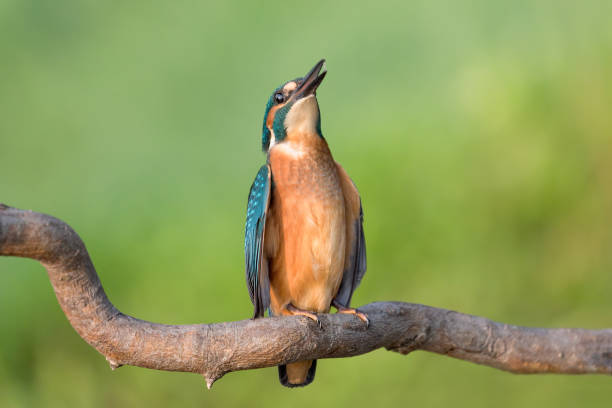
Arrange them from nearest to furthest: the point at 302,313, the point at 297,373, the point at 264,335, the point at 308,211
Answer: the point at 264,335 < the point at 302,313 < the point at 308,211 < the point at 297,373

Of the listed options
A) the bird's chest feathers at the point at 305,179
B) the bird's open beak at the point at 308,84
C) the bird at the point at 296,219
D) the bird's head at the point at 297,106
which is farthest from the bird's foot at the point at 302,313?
the bird's open beak at the point at 308,84

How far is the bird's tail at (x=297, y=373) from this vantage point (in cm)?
202

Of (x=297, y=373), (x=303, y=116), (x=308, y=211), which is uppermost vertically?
(x=303, y=116)

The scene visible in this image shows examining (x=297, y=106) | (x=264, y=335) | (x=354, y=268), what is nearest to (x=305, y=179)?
(x=297, y=106)

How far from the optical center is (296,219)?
1940 millimetres

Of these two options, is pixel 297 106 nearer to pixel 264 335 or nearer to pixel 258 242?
pixel 258 242

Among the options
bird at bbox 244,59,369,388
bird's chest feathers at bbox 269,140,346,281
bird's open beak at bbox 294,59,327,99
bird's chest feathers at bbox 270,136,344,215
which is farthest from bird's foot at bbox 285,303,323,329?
bird's open beak at bbox 294,59,327,99

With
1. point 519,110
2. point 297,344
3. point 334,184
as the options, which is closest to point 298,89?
point 334,184

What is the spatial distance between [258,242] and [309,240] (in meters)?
0.14

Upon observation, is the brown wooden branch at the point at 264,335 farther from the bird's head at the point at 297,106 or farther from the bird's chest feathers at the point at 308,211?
the bird's head at the point at 297,106

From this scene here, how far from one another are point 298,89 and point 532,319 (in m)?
1.86

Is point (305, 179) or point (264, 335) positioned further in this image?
point (305, 179)

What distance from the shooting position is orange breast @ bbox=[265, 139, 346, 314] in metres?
1.94

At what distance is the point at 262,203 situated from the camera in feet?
6.23
